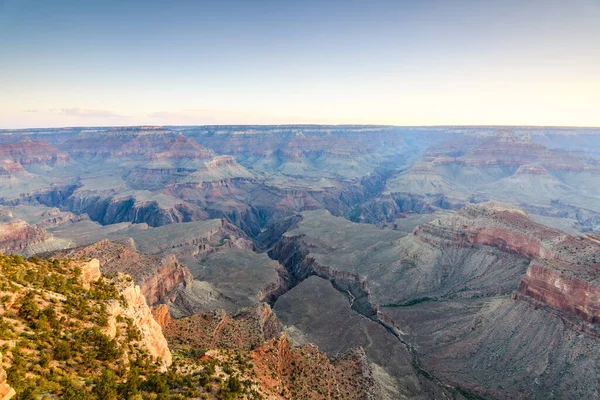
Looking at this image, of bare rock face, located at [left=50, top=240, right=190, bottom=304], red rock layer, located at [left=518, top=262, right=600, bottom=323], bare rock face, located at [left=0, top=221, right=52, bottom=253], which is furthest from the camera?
bare rock face, located at [left=0, top=221, right=52, bottom=253]

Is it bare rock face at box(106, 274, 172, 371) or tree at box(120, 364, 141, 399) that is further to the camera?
bare rock face at box(106, 274, 172, 371)

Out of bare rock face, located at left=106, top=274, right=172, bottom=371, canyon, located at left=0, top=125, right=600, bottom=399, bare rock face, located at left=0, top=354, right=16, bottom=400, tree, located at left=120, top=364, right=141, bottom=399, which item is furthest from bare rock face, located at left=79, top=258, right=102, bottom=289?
bare rock face, located at left=0, top=354, right=16, bottom=400

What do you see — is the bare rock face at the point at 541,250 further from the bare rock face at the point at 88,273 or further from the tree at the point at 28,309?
the tree at the point at 28,309

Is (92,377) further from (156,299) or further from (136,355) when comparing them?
(156,299)

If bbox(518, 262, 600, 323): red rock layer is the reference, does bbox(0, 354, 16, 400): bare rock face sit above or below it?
above

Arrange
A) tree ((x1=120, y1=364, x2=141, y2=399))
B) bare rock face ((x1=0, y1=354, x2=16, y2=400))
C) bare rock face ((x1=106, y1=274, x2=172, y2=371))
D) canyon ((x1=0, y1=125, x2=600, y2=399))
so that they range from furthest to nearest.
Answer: canyon ((x1=0, y1=125, x2=600, y2=399))
bare rock face ((x1=106, y1=274, x2=172, y2=371))
tree ((x1=120, y1=364, x2=141, y2=399))
bare rock face ((x1=0, y1=354, x2=16, y2=400))

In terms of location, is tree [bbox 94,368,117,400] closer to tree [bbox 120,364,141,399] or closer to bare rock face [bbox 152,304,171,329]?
tree [bbox 120,364,141,399]

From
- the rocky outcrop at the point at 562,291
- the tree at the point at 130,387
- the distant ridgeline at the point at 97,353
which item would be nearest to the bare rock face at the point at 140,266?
the distant ridgeline at the point at 97,353
